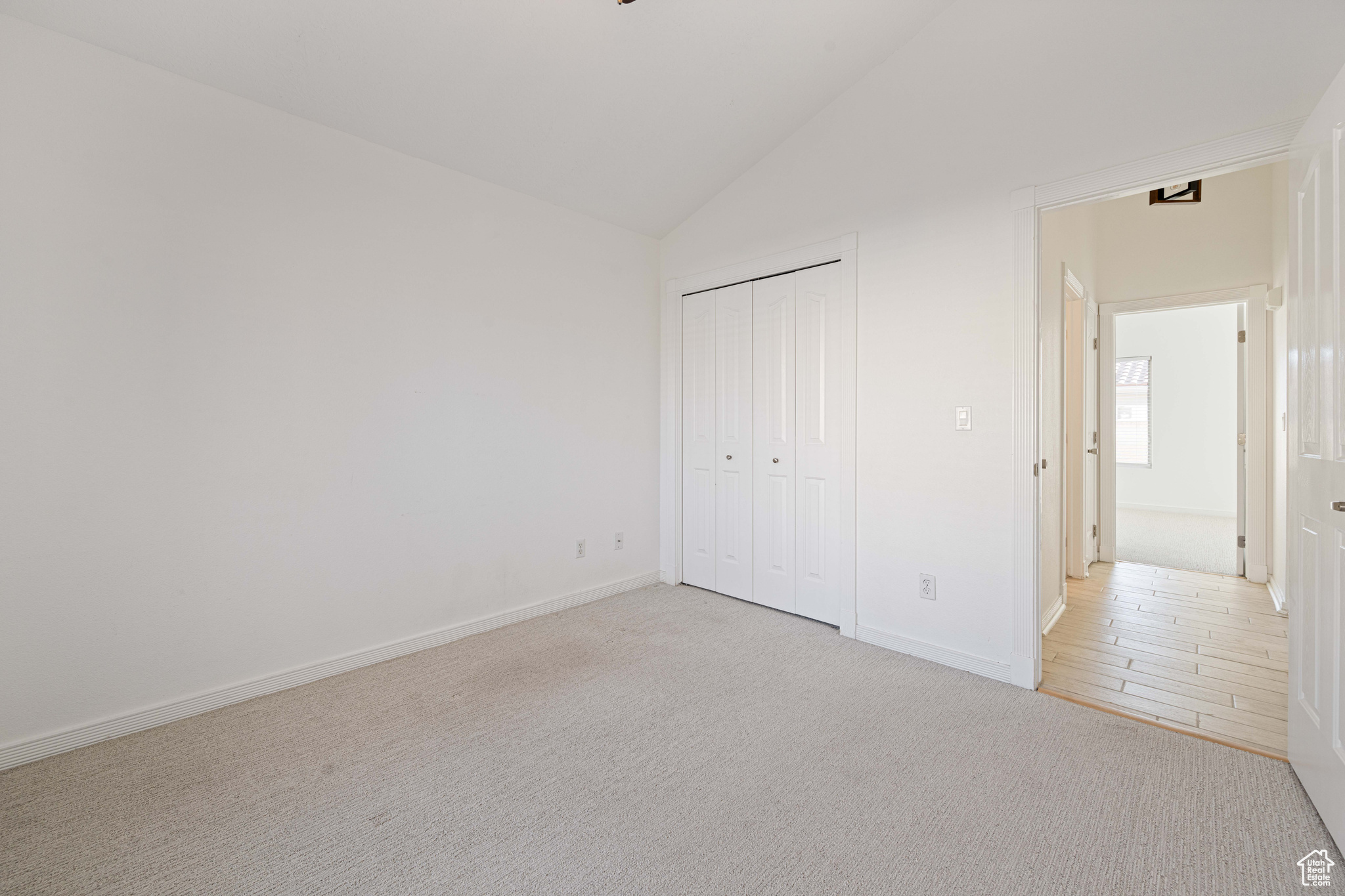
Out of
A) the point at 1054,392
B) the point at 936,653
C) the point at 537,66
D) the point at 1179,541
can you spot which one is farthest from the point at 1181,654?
the point at 537,66

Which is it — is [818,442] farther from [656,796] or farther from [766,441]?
[656,796]

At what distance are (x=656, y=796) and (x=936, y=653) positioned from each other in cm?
166

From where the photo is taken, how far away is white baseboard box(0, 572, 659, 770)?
2.01 meters

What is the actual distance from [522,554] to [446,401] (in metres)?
0.98

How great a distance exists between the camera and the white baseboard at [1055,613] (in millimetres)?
3230

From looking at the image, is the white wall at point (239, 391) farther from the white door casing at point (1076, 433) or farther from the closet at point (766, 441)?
the white door casing at point (1076, 433)

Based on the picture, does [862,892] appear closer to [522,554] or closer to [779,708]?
[779,708]

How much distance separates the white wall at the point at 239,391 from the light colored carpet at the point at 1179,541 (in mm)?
4890

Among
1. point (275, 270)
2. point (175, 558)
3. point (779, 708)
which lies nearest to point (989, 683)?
point (779, 708)

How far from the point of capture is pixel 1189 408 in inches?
276

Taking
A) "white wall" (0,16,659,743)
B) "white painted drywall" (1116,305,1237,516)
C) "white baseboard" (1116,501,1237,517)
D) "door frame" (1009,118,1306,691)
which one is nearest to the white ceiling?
"white wall" (0,16,659,743)

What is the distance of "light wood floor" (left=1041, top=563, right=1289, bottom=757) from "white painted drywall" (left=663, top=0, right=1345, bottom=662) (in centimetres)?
51

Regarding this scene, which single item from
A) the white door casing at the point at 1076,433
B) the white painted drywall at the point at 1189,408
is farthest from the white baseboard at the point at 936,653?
the white painted drywall at the point at 1189,408

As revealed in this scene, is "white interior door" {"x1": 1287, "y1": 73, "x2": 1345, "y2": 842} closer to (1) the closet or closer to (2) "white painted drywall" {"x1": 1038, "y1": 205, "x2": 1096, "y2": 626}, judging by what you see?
(2) "white painted drywall" {"x1": 1038, "y1": 205, "x2": 1096, "y2": 626}
